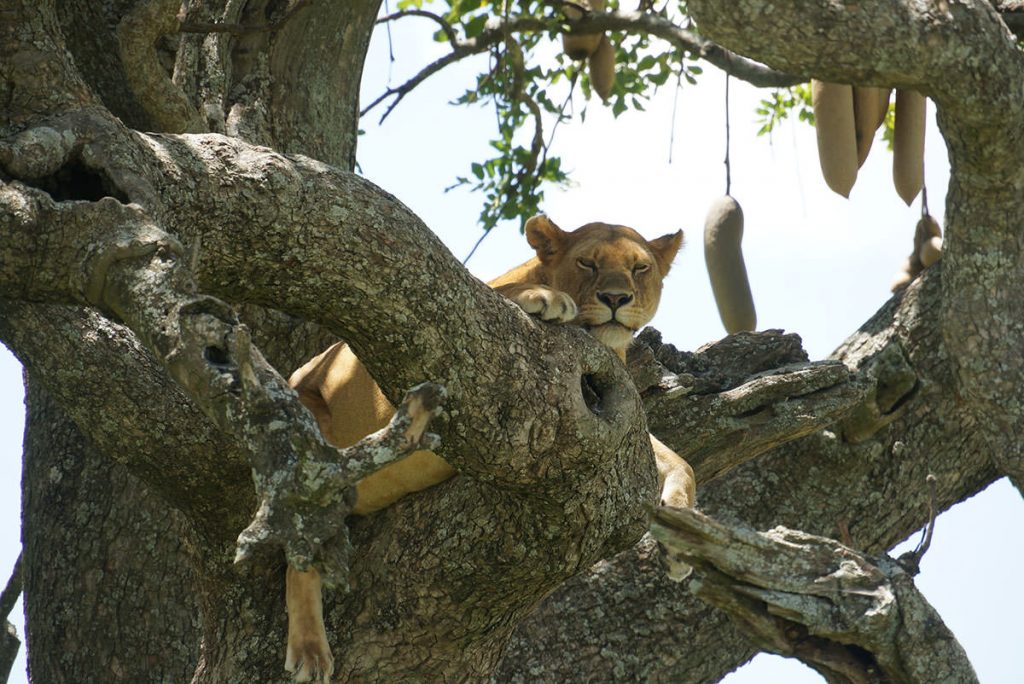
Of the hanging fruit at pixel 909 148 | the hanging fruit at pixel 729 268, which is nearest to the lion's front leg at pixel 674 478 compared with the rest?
the hanging fruit at pixel 729 268

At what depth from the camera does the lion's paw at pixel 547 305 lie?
12.7 feet

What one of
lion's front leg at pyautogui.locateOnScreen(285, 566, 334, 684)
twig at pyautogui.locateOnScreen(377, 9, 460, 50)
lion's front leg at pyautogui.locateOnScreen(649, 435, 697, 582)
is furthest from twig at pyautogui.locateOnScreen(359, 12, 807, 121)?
lion's front leg at pyautogui.locateOnScreen(285, 566, 334, 684)

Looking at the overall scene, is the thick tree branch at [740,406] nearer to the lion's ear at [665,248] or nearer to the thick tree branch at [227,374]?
the lion's ear at [665,248]

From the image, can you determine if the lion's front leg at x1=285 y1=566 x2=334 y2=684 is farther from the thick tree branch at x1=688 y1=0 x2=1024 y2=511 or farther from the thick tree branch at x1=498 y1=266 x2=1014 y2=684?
the thick tree branch at x1=688 y1=0 x2=1024 y2=511

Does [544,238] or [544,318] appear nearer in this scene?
[544,318]

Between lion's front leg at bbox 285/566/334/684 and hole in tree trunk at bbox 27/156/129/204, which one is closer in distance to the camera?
hole in tree trunk at bbox 27/156/129/204

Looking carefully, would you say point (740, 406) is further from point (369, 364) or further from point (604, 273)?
point (369, 364)

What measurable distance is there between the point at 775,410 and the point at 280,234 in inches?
82.2

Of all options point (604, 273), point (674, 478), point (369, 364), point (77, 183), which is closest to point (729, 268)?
point (604, 273)

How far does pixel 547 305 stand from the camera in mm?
3875

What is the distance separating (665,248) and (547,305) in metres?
1.98

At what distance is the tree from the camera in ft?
9.87

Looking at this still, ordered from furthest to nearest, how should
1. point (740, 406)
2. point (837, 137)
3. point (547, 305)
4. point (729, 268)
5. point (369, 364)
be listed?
point (729, 268) → point (837, 137) → point (740, 406) → point (547, 305) → point (369, 364)

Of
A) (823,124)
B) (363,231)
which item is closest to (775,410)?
(823,124)
